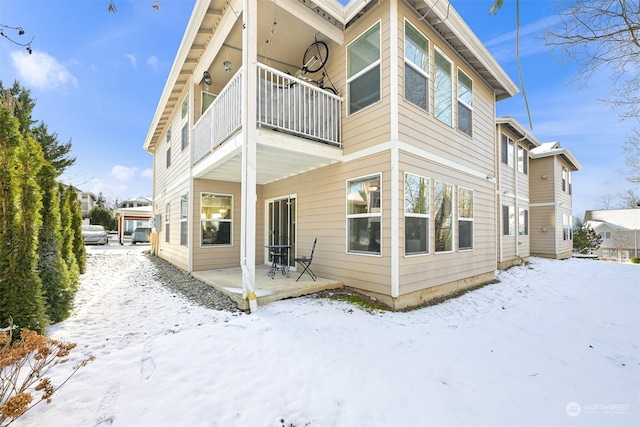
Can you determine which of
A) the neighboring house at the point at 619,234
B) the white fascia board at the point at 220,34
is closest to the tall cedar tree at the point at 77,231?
the white fascia board at the point at 220,34

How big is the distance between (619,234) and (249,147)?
1515 inches

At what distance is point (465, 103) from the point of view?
698 centimetres

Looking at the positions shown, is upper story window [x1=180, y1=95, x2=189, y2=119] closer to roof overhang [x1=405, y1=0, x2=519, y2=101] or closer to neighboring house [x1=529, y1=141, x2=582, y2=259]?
roof overhang [x1=405, y1=0, x2=519, y2=101]

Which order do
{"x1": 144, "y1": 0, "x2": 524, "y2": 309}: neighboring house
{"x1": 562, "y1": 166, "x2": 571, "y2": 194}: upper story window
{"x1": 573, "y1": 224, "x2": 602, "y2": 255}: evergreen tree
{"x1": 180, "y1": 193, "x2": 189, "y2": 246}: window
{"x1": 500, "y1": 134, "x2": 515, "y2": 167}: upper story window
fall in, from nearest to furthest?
{"x1": 144, "y1": 0, "x2": 524, "y2": 309}: neighboring house
{"x1": 180, "y1": 193, "x2": 189, "y2": 246}: window
{"x1": 500, "y1": 134, "x2": 515, "y2": 167}: upper story window
{"x1": 562, "y1": 166, "x2": 571, "y2": 194}: upper story window
{"x1": 573, "y1": 224, "x2": 602, "y2": 255}: evergreen tree

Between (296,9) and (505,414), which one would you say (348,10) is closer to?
(296,9)

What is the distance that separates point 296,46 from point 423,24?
2650 mm

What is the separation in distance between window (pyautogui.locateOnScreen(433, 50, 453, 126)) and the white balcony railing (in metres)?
2.15

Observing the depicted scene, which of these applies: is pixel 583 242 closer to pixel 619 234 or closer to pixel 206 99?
pixel 619 234

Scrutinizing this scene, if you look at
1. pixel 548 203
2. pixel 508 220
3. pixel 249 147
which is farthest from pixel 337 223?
pixel 548 203

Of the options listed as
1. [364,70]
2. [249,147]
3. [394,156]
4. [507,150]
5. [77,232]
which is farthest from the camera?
[507,150]

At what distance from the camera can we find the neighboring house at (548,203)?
12.7 meters

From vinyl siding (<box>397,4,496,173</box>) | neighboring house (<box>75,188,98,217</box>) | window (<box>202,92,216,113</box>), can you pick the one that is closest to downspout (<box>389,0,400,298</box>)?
vinyl siding (<box>397,4,496,173</box>)

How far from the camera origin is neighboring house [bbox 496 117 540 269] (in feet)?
32.7
